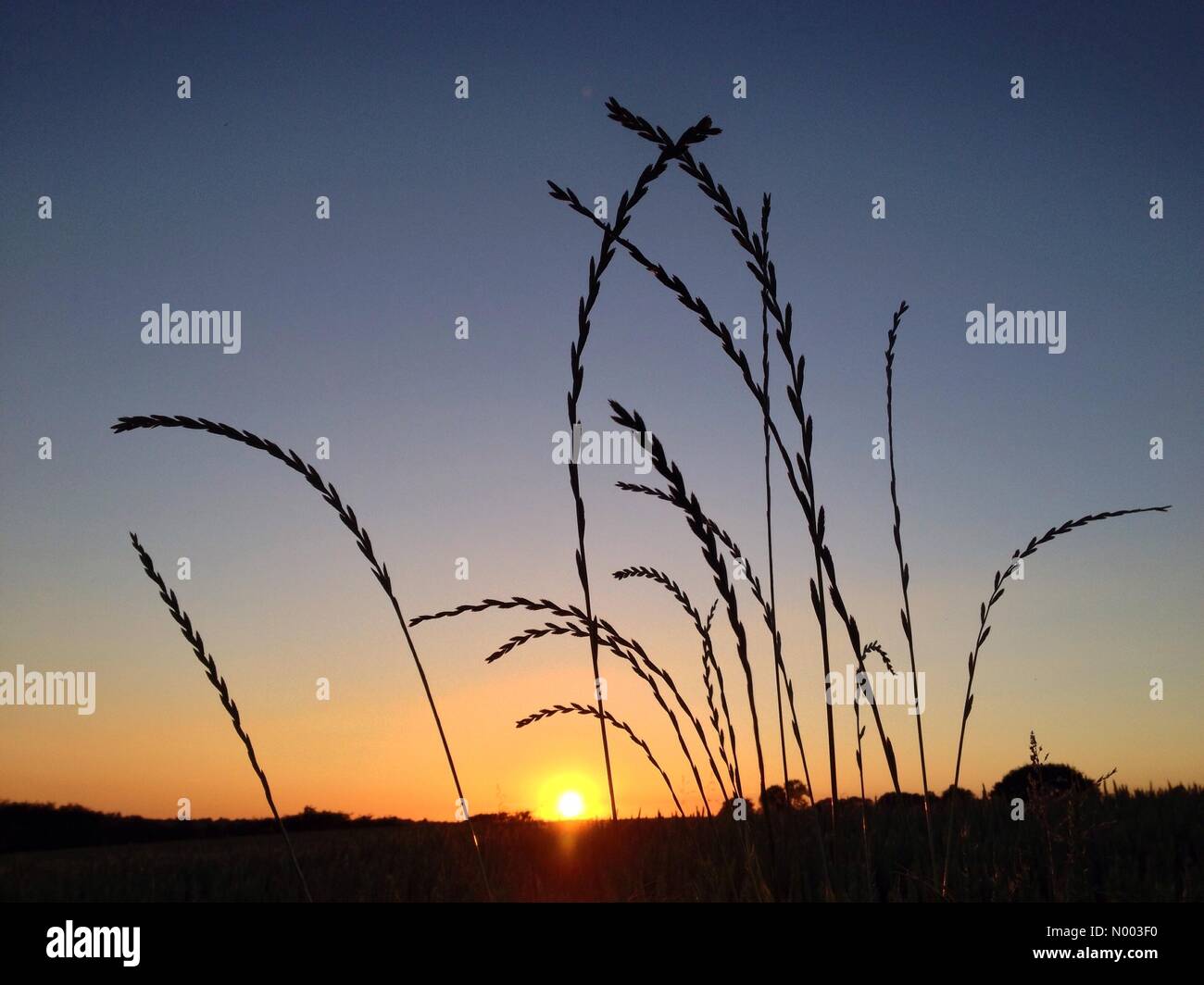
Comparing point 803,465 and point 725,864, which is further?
point 725,864

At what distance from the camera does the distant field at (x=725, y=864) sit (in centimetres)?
256

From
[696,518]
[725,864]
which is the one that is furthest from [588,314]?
[725,864]

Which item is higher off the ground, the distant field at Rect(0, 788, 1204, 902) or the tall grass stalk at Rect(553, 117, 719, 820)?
the tall grass stalk at Rect(553, 117, 719, 820)

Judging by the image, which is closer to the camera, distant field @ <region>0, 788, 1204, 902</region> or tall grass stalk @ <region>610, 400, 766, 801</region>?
tall grass stalk @ <region>610, 400, 766, 801</region>

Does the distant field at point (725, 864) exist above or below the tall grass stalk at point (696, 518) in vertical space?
below

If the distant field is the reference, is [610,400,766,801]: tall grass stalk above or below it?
above

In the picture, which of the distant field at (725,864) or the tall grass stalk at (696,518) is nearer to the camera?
the tall grass stalk at (696,518)

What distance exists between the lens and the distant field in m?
2.56

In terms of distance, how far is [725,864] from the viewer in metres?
2.59

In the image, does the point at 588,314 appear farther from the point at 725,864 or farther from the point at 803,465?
the point at 725,864

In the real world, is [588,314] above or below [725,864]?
above

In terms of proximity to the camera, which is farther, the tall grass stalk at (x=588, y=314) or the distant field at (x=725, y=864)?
the distant field at (x=725, y=864)
